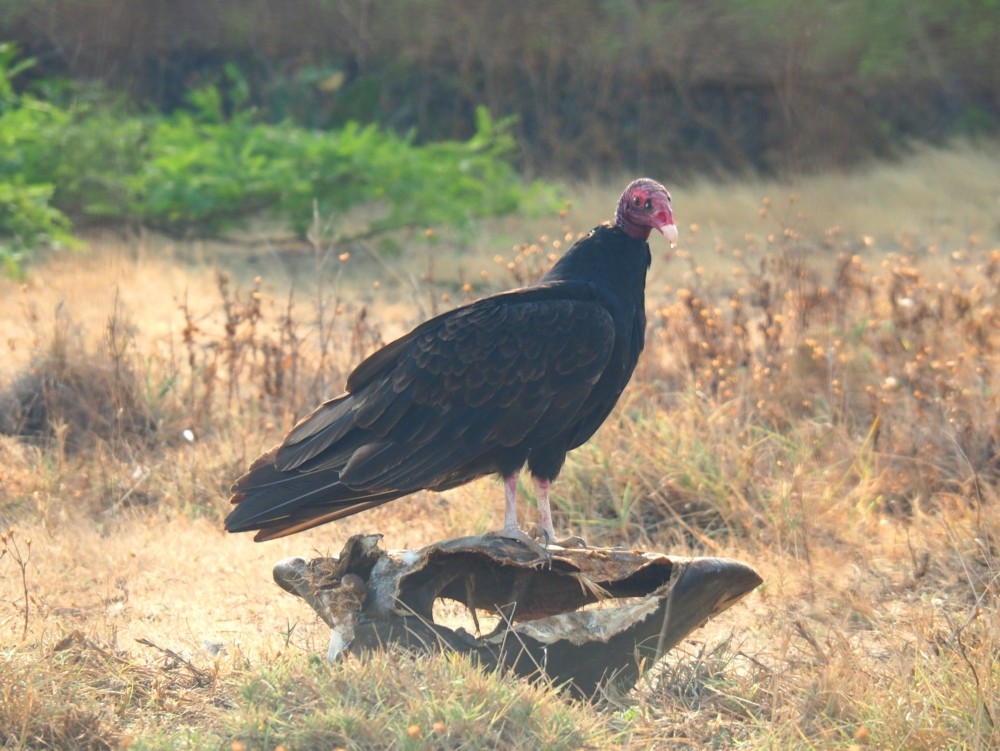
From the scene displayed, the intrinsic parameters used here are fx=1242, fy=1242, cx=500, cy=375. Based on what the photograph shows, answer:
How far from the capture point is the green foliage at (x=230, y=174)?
8258mm

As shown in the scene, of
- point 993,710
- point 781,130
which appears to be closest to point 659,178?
point 781,130

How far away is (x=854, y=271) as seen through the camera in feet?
21.7

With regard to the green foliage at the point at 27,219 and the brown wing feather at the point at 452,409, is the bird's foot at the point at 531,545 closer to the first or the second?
the brown wing feather at the point at 452,409

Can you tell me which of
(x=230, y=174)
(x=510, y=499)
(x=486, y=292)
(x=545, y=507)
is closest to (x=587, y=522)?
(x=545, y=507)

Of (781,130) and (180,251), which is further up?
(781,130)

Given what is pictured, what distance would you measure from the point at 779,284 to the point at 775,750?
3883 millimetres

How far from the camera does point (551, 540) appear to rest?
3.60 m

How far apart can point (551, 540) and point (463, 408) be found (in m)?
0.50

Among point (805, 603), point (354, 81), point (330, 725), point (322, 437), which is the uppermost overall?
point (354, 81)

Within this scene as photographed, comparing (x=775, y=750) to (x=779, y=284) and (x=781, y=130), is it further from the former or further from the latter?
(x=781, y=130)

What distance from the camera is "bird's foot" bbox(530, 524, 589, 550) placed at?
11.6 ft

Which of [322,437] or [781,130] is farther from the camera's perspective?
[781,130]

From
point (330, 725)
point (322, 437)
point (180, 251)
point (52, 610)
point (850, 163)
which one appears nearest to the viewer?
point (330, 725)

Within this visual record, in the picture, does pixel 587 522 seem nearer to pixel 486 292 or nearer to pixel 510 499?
pixel 510 499
